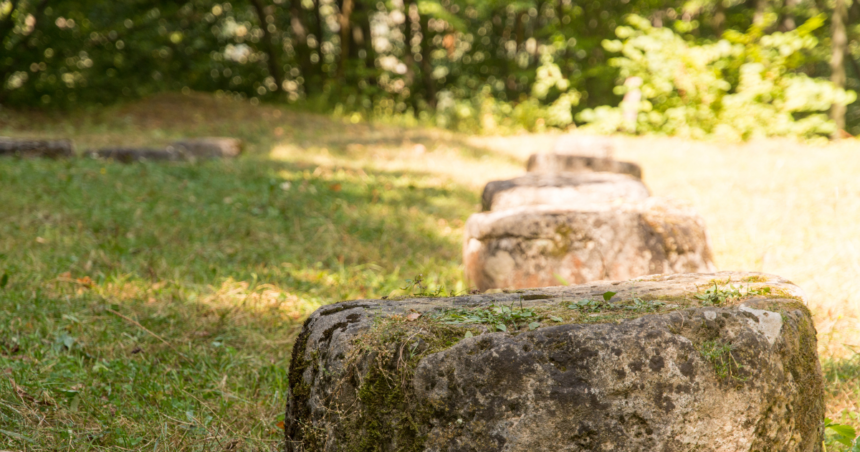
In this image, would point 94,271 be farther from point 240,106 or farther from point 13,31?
point 13,31

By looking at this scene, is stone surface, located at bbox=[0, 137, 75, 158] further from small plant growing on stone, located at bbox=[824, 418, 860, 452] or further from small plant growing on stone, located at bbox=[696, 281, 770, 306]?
small plant growing on stone, located at bbox=[824, 418, 860, 452]

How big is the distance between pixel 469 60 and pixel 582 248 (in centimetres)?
1380

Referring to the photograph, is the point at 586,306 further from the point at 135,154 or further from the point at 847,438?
the point at 135,154

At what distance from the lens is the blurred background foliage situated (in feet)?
35.6

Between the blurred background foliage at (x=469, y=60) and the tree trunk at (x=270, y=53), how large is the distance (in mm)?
37

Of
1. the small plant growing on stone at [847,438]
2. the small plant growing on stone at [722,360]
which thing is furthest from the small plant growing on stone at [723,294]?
the small plant growing on stone at [847,438]

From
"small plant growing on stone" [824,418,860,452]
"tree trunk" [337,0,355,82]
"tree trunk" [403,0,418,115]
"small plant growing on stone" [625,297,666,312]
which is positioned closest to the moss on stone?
"small plant growing on stone" [625,297,666,312]

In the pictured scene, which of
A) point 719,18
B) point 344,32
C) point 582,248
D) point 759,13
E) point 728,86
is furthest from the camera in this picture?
point 344,32

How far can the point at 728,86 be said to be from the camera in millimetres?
10938

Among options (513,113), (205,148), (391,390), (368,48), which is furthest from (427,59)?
(391,390)

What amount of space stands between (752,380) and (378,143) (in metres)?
8.15

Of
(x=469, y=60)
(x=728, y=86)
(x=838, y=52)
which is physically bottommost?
(x=728, y=86)

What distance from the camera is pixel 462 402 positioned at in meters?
1.51

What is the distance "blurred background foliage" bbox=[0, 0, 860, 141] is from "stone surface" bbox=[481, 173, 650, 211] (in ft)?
24.5
